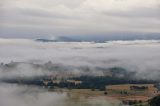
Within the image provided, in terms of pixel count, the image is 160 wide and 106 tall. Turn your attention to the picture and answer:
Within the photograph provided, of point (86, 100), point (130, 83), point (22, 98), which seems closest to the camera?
point (22, 98)

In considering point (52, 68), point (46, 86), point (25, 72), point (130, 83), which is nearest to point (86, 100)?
point (46, 86)

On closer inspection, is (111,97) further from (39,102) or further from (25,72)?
(25,72)

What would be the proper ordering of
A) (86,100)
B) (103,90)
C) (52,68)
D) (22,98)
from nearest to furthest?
(22,98) < (86,100) < (103,90) < (52,68)

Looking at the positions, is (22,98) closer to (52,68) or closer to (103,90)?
(103,90)

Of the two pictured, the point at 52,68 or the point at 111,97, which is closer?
the point at 111,97

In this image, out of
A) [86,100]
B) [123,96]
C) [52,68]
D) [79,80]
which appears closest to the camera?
[86,100]

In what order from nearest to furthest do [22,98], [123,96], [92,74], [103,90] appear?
[22,98], [123,96], [103,90], [92,74]

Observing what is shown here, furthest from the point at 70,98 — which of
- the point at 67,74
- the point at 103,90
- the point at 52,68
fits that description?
the point at 52,68

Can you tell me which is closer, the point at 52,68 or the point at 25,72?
the point at 25,72
